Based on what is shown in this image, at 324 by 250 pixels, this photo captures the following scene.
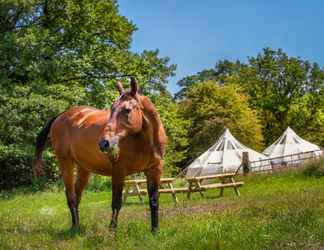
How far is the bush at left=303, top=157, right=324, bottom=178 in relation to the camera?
23609mm

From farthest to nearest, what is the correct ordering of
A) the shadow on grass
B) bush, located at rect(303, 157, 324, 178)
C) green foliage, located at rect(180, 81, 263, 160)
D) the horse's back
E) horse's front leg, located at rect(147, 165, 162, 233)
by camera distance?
green foliage, located at rect(180, 81, 263, 160) < bush, located at rect(303, 157, 324, 178) < the horse's back < horse's front leg, located at rect(147, 165, 162, 233) < the shadow on grass

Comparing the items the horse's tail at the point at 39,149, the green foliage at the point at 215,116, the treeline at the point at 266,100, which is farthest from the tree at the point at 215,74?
the horse's tail at the point at 39,149

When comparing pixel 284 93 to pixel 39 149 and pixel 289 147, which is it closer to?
pixel 289 147

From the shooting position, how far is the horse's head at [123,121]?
23.2ft

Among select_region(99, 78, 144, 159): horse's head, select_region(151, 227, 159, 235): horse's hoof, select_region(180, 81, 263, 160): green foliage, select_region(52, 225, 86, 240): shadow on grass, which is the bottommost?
select_region(52, 225, 86, 240): shadow on grass

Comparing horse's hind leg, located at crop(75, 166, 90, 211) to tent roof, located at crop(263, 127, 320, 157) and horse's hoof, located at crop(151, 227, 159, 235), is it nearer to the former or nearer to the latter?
horse's hoof, located at crop(151, 227, 159, 235)

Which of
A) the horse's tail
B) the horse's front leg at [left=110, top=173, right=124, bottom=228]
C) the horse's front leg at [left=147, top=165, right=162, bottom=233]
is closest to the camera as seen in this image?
the horse's front leg at [left=110, top=173, right=124, bottom=228]

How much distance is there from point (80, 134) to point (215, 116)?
5157 cm

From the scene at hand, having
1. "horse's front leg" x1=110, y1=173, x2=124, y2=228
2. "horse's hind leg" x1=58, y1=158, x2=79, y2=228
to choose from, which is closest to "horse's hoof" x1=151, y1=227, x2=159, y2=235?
"horse's front leg" x1=110, y1=173, x2=124, y2=228

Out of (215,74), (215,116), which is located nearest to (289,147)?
(215,116)

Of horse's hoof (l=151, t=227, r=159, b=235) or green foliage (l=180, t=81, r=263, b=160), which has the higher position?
green foliage (l=180, t=81, r=263, b=160)

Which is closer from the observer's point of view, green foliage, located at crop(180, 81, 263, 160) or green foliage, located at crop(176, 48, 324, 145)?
green foliage, located at crop(180, 81, 263, 160)

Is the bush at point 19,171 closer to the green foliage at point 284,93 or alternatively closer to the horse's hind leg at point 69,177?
the horse's hind leg at point 69,177

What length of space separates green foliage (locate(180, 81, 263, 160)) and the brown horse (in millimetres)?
48074
